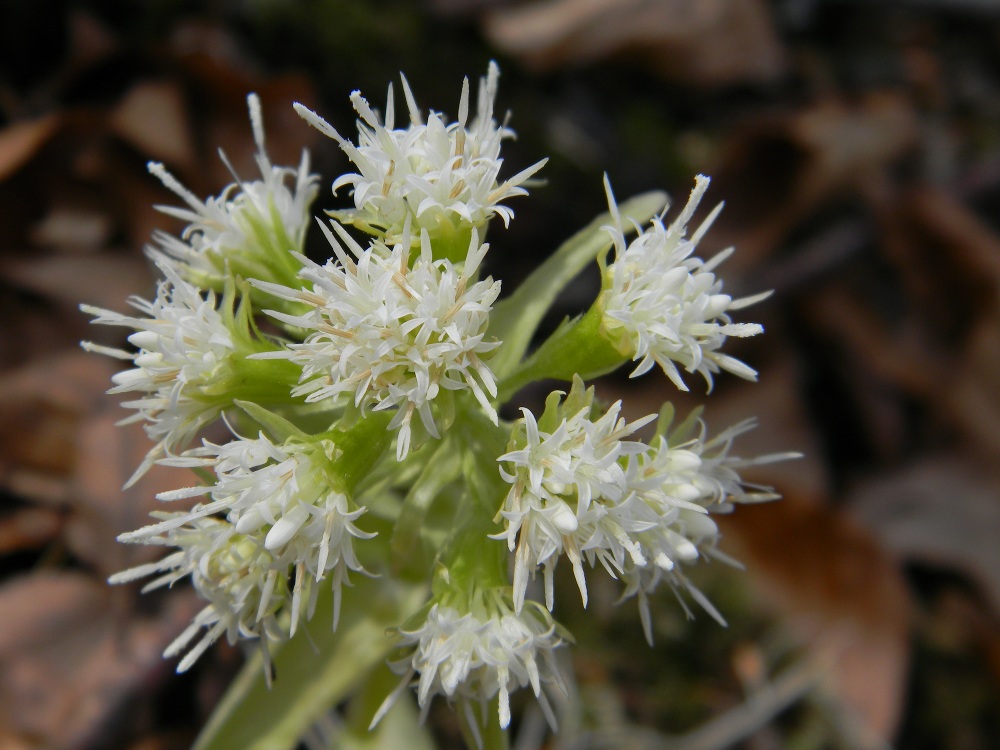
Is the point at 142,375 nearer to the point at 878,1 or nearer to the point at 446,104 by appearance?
the point at 446,104

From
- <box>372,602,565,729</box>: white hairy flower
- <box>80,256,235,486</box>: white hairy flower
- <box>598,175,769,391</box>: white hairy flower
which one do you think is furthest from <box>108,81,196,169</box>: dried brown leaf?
<box>372,602,565,729</box>: white hairy flower

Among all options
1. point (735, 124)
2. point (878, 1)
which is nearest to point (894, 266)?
point (735, 124)

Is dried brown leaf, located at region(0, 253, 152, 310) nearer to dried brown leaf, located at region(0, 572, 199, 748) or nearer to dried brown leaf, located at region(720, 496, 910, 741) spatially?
dried brown leaf, located at region(0, 572, 199, 748)

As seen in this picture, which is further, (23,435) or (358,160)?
(23,435)

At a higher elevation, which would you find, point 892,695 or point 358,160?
point 358,160

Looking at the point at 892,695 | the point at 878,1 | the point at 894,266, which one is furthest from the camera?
the point at 878,1

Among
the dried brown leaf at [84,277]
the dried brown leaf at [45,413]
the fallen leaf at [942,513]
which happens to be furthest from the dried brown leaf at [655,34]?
the dried brown leaf at [45,413]

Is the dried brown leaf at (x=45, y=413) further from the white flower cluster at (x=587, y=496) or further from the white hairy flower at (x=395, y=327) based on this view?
the white flower cluster at (x=587, y=496)

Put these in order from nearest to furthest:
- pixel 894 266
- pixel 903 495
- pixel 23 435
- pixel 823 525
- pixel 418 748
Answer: pixel 418 748
pixel 23 435
pixel 823 525
pixel 903 495
pixel 894 266

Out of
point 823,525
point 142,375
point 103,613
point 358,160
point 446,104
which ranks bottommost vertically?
point 823,525
